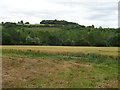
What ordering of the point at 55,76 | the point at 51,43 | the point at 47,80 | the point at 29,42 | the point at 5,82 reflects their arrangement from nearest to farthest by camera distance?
the point at 5,82, the point at 47,80, the point at 55,76, the point at 29,42, the point at 51,43

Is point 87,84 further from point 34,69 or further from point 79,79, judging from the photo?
point 34,69

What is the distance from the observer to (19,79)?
14.0 metres

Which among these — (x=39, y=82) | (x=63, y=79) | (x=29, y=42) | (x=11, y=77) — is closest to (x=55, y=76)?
(x=63, y=79)

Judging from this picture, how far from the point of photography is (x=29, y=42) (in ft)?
309

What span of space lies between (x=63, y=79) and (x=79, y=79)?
1.11m

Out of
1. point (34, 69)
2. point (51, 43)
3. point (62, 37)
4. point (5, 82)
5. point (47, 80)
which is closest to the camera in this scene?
point (5, 82)

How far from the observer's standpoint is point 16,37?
3723 inches

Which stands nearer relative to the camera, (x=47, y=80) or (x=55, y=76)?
(x=47, y=80)

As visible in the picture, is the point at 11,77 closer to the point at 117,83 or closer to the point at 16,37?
the point at 117,83

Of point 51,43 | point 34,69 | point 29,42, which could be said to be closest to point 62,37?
point 51,43

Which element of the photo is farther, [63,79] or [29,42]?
[29,42]

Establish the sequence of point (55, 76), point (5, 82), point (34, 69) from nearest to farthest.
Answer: point (5, 82), point (55, 76), point (34, 69)

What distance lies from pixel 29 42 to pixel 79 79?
81.1 metres

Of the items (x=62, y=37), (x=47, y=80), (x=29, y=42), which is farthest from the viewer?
(x=62, y=37)
